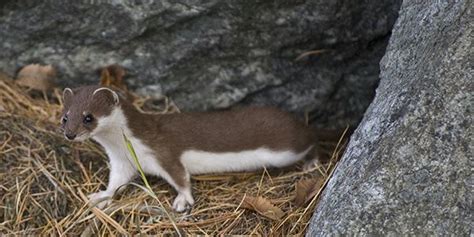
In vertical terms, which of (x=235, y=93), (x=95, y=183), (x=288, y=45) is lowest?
(x=95, y=183)

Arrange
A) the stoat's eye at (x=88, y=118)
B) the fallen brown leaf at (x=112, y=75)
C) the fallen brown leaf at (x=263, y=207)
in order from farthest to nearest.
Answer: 1. the fallen brown leaf at (x=112, y=75)
2. the stoat's eye at (x=88, y=118)
3. the fallen brown leaf at (x=263, y=207)

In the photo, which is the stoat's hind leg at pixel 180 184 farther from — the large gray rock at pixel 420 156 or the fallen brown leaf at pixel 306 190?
the large gray rock at pixel 420 156

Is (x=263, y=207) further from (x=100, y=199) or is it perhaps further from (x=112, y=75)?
(x=112, y=75)

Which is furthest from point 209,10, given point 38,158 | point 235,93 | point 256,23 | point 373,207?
point 373,207

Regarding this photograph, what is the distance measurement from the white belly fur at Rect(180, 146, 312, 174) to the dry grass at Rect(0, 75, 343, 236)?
67 mm

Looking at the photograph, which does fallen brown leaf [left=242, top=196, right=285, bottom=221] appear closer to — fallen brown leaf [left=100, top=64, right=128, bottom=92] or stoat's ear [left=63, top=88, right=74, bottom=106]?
stoat's ear [left=63, top=88, right=74, bottom=106]

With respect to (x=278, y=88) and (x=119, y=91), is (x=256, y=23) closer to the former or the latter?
(x=278, y=88)

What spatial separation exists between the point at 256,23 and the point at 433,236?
6.65ft

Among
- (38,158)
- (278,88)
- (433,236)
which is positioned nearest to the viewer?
(433,236)

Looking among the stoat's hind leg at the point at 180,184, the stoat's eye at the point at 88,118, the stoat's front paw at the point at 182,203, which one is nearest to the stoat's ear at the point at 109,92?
the stoat's eye at the point at 88,118

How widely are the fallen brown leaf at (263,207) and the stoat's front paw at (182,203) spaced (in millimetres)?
364

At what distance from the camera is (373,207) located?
3.11 meters

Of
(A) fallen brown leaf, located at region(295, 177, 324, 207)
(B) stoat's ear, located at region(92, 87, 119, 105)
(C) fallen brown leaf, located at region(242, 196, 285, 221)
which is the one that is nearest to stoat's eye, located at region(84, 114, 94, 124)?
(B) stoat's ear, located at region(92, 87, 119, 105)

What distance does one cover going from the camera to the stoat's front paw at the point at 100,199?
14.1 ft
